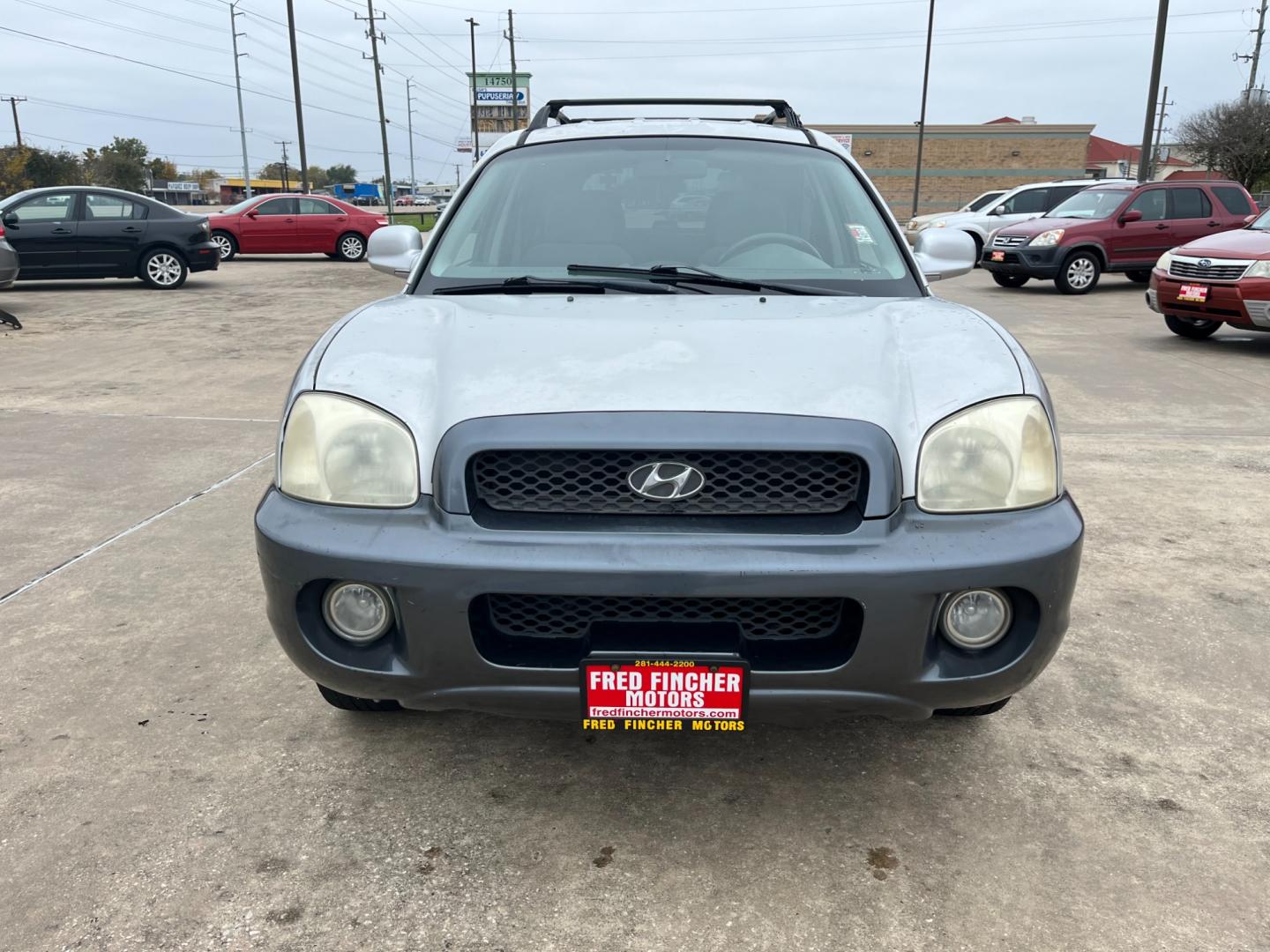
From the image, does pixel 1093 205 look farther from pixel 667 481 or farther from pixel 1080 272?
pixel 667 481

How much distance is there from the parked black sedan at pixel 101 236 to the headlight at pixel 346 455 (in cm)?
1360

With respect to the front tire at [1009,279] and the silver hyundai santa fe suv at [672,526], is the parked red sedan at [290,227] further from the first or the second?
the silver hyundai santa fe suv at [672,526]

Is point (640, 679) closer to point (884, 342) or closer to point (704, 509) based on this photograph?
point (704, 509)

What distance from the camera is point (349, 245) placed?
2066 cm

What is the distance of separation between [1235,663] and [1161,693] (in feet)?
1.24

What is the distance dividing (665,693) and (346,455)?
0.85 meters

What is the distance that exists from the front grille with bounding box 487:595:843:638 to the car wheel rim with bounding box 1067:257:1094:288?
13806 mm

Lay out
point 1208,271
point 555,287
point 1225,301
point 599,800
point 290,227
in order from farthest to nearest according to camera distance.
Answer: point 290,227
point 1208,271
point 1225,301
point 555,287
point 599,800

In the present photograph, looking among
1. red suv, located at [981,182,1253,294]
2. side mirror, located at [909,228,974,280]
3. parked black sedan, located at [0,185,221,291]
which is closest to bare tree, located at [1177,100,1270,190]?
red suv, located at [981,182,1253,294]

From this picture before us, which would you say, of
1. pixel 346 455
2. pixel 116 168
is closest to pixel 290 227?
pixel 346 455

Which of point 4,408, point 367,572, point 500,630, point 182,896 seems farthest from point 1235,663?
point 4,408

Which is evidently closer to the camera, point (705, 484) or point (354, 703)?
point (705, 484)

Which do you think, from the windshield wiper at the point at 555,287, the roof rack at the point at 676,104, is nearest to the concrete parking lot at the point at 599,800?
the windshield wiper at the point at 555,287

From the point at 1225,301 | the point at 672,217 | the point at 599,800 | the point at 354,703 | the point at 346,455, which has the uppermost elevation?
the point at 672,217
